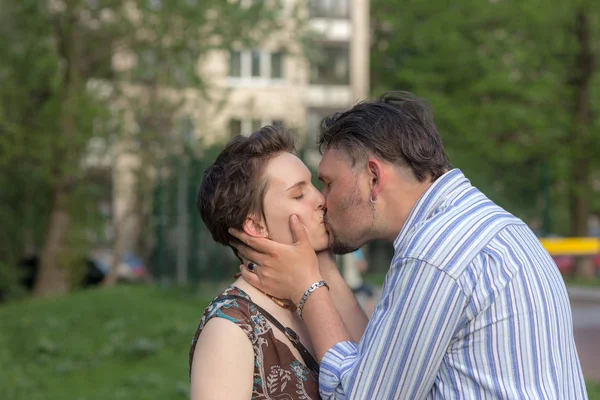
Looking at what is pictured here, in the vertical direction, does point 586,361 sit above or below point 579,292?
above

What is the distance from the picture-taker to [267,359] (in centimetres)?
248

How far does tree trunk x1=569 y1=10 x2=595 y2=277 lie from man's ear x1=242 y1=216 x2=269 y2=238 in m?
20.3

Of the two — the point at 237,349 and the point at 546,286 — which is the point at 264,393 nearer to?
the point at 237,349

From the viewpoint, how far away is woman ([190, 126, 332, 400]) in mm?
2393

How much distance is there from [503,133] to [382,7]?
11.9m

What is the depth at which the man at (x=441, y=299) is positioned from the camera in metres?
2.07

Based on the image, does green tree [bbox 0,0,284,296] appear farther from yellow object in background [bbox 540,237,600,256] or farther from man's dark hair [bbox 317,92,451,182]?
man's dark hair [bbox 317,92,451,182]

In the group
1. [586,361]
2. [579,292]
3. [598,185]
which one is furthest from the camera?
[598,185]

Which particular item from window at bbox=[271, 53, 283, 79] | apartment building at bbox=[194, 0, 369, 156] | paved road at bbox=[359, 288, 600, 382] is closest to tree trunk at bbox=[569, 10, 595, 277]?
paved road at bbox=[359, 288, 600, 382]

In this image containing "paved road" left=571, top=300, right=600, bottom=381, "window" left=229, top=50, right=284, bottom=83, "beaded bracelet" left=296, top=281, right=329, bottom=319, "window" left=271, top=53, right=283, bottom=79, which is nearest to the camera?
"beaded bracelet" left=296, top=281, right=329, bottom=319

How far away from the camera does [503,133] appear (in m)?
22.9

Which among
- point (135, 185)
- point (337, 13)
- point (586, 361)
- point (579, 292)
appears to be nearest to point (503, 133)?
point (579, 292)

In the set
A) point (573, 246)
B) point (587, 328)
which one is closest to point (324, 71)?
point (573, 246)

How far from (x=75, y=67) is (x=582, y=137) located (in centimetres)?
1183
